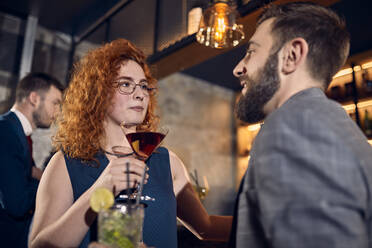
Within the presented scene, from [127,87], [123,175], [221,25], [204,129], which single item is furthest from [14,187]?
[204,129]

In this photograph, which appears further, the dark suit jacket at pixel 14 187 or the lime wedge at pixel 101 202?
the dark suit jacket at pixel 14 187

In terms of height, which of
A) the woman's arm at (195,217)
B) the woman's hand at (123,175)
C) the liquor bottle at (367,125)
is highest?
the liquor bottle at (367,125)

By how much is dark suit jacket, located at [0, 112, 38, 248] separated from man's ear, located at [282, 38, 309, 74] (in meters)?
1.84

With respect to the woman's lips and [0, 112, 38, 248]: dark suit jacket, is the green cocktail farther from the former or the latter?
[0, 112, 38, 248]: dark suit jacket

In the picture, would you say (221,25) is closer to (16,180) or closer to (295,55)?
(295,55)

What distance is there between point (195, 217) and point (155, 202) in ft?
0.84

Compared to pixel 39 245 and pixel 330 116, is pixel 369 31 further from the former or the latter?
pixel 39 245

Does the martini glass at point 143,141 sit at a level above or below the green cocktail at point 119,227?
above

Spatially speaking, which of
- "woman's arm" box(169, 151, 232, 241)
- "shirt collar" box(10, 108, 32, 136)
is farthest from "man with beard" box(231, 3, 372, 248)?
"shirt collar" box(10, 108, 32, 136)

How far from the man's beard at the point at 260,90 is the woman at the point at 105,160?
0.49 meters

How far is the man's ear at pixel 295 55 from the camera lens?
105 cm

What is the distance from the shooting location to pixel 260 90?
3.55 feet

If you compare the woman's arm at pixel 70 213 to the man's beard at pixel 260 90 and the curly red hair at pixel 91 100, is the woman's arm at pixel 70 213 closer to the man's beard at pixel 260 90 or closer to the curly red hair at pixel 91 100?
the curly red hair at pixel 91 100

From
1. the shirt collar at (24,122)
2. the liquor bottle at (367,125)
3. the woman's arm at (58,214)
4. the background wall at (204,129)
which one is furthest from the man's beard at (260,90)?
the background wall at (204,129)
